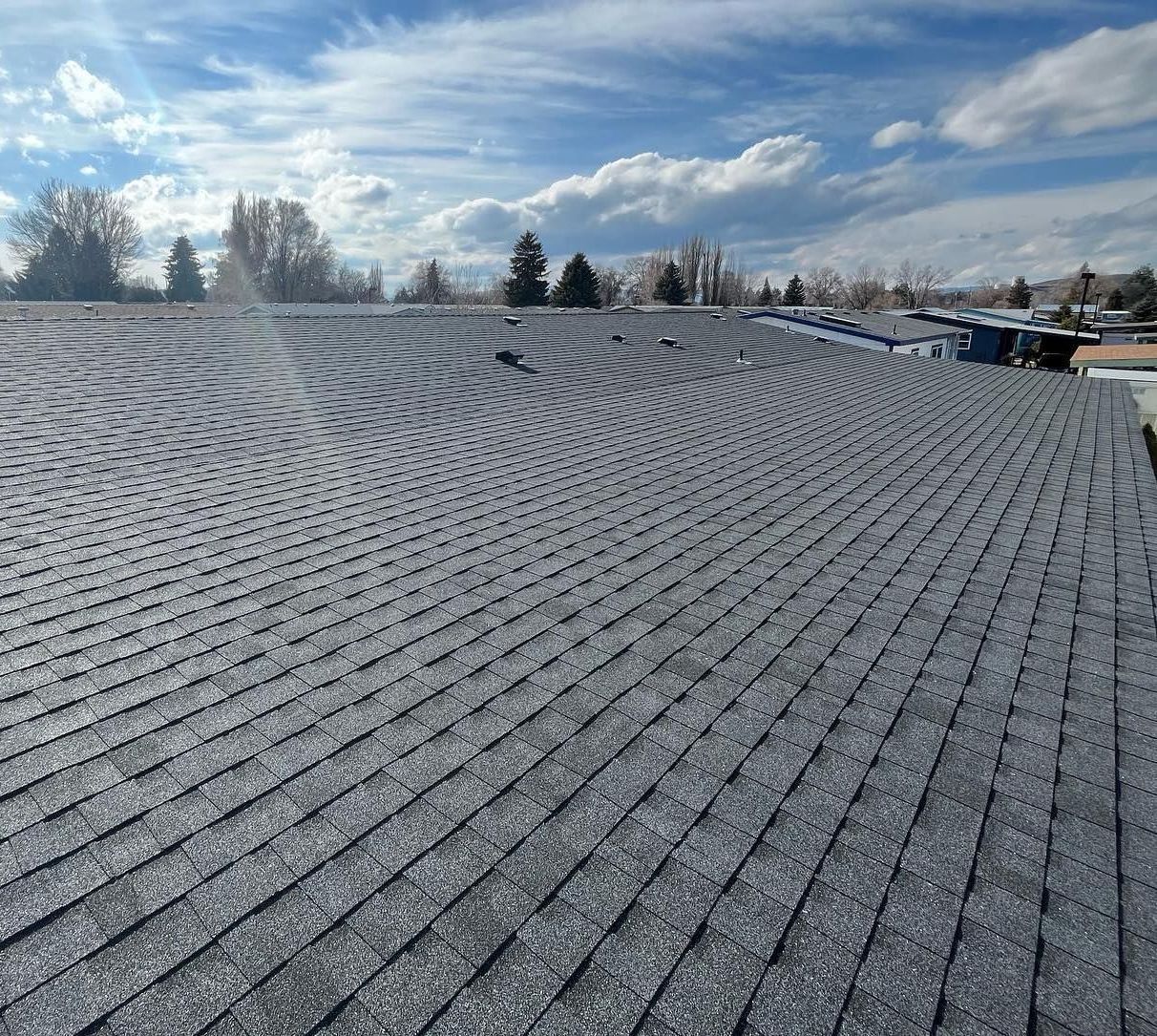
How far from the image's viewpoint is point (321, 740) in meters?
3.04

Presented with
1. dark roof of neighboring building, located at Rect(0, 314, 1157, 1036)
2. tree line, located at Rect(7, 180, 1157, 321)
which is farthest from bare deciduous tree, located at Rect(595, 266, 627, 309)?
dark roof of neighboring building, located at Rect(0, 314, 1157, 1036)

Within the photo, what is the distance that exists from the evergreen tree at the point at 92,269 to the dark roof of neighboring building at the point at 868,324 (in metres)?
59.5

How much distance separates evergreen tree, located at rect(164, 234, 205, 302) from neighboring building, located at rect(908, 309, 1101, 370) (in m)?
72.2

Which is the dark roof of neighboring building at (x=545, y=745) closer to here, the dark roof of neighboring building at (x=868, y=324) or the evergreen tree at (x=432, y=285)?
A: the dark roof of neighboring building at (x=868, y=324)

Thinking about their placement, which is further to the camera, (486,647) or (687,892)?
(486,647)

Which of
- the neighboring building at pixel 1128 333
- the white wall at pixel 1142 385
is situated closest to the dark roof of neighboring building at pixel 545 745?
the white wall at pixel 1142 385

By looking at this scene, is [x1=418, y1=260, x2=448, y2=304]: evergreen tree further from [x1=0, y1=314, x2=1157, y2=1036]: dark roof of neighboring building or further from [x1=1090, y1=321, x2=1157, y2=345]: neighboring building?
[x1=0, y1=314, x2=1157, y2=1036]: dark roof of neighboring building

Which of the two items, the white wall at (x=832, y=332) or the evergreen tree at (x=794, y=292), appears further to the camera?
the evergreen tree at (x=794, y=292)

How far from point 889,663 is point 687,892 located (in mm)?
2293

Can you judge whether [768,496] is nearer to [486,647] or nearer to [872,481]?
[872,481]

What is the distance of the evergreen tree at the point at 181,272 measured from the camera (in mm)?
68688

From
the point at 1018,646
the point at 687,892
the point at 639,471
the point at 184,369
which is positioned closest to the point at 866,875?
the point at 687,892

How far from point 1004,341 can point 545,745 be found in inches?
2488

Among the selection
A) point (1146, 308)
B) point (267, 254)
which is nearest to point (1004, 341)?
point (1146, 308)
